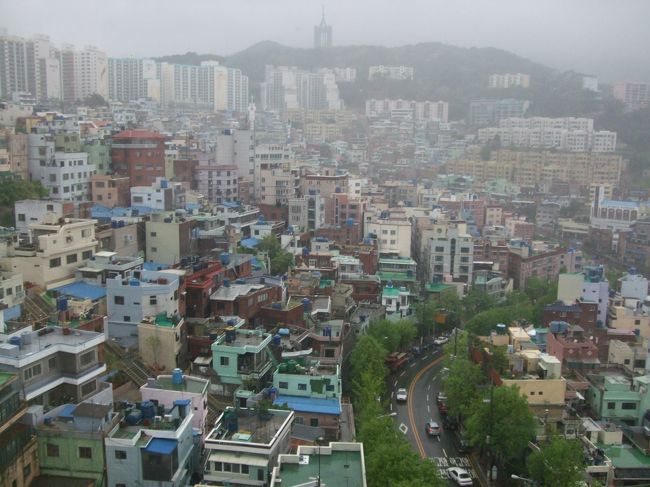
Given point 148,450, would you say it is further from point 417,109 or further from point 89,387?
point 417,109

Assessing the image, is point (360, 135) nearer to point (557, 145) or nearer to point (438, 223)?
point (557, 145)

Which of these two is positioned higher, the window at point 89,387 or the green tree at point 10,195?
the green tree at point 10,195

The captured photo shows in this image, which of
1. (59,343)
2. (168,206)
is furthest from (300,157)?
(59,343)

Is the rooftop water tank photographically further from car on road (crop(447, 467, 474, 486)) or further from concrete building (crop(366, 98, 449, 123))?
concrete building (crop(366, 98, 449, 123))

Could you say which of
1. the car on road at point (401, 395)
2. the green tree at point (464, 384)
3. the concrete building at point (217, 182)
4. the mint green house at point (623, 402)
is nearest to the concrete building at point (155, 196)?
the concrete building at point (217, 182)

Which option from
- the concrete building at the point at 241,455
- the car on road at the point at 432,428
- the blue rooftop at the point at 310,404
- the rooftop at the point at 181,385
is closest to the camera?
the concrete building at the point at 241,455

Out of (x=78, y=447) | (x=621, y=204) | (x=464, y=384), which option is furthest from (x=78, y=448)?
(x=621, y=204)

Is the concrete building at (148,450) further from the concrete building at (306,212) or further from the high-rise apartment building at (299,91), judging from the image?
the high-rise apartment building at (299,91)
